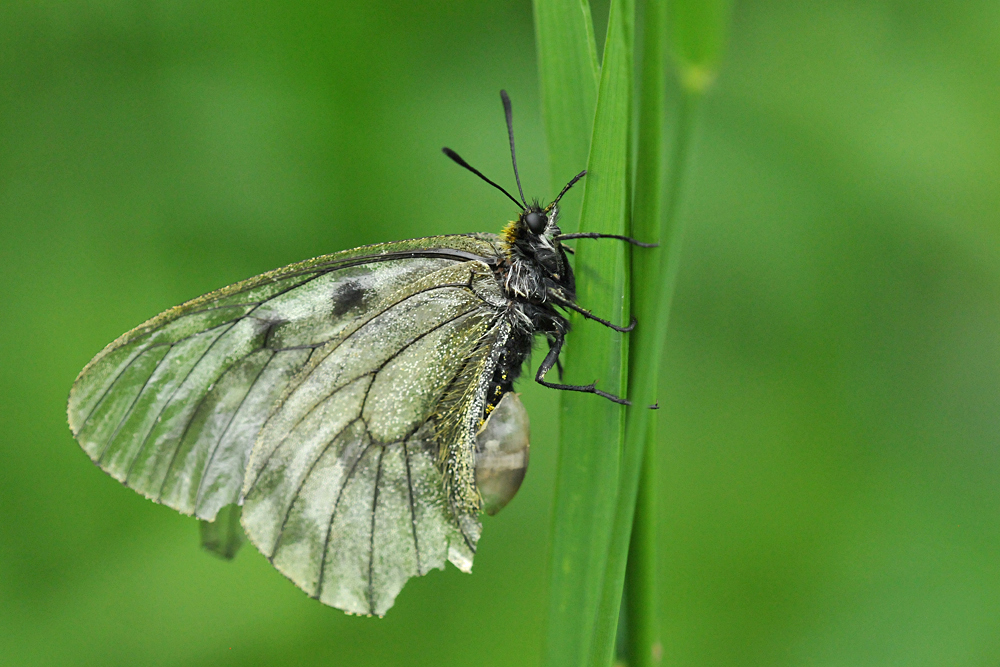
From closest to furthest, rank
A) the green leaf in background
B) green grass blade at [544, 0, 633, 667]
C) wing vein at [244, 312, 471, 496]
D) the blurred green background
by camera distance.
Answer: the green leaf in background
green grass blade at [544, 0, 633, 667]
wing vein at [244, 312, 471, 496]
the blurred green background

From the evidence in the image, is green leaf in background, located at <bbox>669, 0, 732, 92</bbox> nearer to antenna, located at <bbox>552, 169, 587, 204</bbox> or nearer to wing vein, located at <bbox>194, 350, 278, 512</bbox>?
antenna, located at <bbox>552, 169, 587, 204</bbox>

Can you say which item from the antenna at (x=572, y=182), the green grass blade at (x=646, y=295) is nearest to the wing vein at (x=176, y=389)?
the antenna at (x=572, y=182)

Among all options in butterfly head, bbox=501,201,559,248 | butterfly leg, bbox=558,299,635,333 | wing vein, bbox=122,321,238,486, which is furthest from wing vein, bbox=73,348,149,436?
butterfly leg, bbox=558,299,635,333

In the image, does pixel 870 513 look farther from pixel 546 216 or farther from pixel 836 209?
pixel 546 216

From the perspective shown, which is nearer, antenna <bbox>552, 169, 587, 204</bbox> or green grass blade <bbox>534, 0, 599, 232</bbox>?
green grass blade <bbox>534, 0, 599, 232</bbox>

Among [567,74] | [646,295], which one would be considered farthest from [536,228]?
[646,295]

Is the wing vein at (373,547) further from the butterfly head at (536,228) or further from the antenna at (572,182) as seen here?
the antenna at (572,182)

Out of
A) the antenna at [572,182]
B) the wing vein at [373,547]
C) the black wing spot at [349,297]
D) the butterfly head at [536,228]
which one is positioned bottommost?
the wing vein at [373,547]
